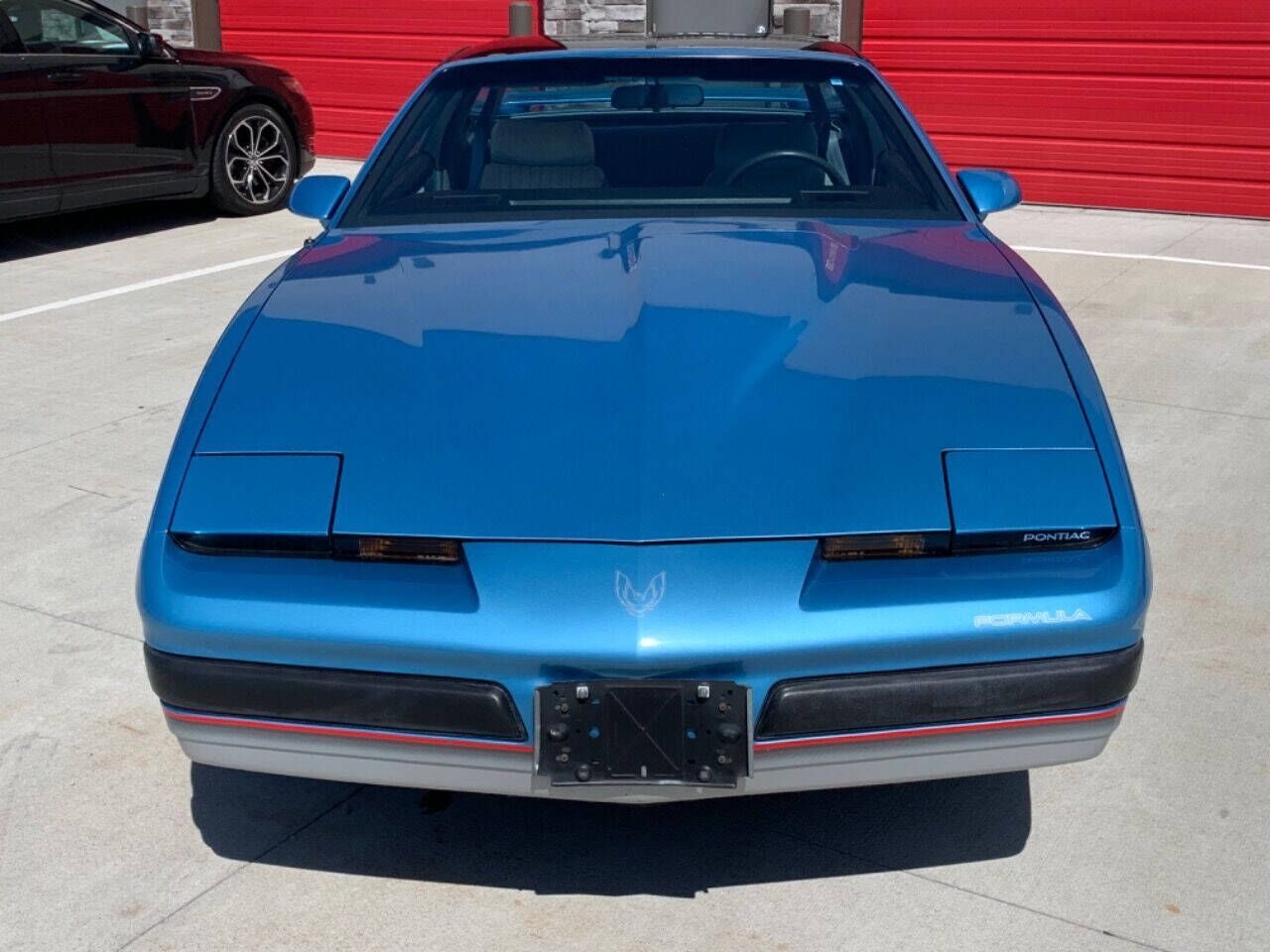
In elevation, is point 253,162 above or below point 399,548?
below

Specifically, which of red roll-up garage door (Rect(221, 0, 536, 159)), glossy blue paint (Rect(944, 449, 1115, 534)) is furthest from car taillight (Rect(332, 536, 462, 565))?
red roll-up garage door (Rect(221, 0, 536, 159))

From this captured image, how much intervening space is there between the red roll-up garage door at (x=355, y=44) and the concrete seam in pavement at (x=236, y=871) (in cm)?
891

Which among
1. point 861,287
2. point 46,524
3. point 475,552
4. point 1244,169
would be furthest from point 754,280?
point 1244,169

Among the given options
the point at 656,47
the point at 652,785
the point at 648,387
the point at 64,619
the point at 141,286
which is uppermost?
the point at 656,47

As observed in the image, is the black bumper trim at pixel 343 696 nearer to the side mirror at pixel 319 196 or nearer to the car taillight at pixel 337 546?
the car taillight at pixel 337 546

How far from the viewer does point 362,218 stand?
3676mm

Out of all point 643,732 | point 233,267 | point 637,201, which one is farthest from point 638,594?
point 233,267

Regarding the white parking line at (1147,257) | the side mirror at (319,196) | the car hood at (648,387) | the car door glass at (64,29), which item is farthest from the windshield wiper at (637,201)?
the car door glass at (64,29)

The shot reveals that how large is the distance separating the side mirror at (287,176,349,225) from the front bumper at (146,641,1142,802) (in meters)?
1.70

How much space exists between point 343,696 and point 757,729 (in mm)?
650

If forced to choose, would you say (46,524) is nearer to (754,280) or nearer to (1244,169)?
(754,280)

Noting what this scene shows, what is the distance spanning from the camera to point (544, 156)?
12.7 ft

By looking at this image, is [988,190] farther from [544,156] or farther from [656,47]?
[544,156]

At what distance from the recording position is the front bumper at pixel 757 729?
7.45ft
